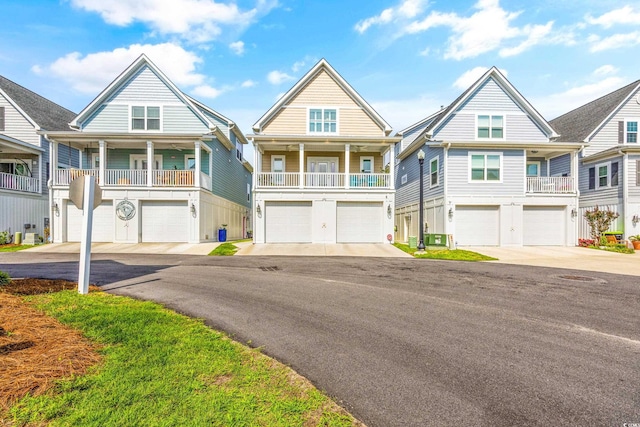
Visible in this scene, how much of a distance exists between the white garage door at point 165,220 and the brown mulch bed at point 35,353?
1497 centimetres

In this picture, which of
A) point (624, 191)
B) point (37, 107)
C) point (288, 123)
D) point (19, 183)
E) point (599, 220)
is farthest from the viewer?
point (37, 107)

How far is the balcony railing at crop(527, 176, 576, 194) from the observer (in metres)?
20.1

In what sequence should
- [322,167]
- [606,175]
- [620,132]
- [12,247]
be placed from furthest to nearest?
[620,132], [322,167], [606,175], [12,247]

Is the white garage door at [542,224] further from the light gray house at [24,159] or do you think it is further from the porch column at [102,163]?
the light gray house at [24,159]

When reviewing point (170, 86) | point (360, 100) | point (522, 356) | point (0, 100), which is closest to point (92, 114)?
point (170, 86)

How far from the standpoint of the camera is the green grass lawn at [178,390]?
2590 mm

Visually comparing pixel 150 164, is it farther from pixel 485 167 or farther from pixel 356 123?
pixel 485 167

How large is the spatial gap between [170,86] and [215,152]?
4.97 m

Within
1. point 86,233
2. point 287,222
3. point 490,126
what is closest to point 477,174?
point 490,126

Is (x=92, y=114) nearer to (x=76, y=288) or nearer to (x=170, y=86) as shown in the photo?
(x=170, y=86)

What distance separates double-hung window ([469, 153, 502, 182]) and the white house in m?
4.75

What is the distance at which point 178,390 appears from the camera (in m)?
2.97

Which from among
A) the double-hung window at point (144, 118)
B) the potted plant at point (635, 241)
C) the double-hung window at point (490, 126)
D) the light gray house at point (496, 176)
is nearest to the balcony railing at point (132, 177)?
the double-hung window at point (144, 118)

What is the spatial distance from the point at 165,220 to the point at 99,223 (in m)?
3.82
